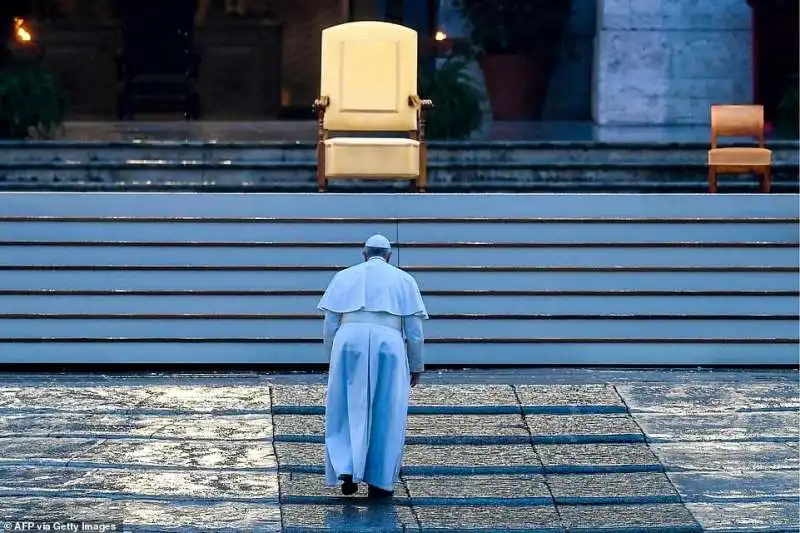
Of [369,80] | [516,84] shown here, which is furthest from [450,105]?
[516,84]

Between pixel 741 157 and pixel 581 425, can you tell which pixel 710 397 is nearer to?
pixel 581 425

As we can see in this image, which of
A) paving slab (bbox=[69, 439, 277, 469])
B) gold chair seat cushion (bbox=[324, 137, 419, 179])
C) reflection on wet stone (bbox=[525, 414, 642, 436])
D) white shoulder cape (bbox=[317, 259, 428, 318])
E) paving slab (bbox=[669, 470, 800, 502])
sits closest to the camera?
white shoulder cape (bbox=[317, 259, 428, 318])

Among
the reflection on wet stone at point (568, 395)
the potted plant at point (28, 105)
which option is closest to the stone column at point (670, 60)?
the potted plant at point (28, 105)

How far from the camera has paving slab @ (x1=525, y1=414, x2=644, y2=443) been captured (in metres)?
7.83

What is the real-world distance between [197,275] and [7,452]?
6.58 feet

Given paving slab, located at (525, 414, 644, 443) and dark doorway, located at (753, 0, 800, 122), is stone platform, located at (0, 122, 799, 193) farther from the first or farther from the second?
paving slab, located at (525, 414, 644, 443)

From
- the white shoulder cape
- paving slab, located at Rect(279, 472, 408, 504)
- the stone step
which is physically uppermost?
the stone step

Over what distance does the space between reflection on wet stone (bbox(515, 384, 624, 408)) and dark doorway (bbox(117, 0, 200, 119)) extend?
7.61 metres

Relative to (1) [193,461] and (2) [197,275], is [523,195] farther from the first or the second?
(1) [193,461]

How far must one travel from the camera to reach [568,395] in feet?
27.3

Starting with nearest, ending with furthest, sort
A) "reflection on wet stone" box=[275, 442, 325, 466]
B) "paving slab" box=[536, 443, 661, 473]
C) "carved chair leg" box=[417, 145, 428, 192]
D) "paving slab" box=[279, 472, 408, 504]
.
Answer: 1. "paving slab" box=[279, 472, 408, 504]
2. "reflection on wet stone" box=[275, 442, 325, 466]
3. "paving slab" box=[536, 443, 661, 473]
4. "carved chair leg" box=[417, 145, 428, 192]

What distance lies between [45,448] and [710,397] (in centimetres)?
349

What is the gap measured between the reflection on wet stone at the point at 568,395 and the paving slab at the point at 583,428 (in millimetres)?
136

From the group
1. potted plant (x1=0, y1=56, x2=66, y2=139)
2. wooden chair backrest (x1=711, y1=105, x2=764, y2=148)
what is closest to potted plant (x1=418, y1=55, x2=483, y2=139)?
wooden chair backrest (x1=711, y1=105, x2=764, y2=148)
